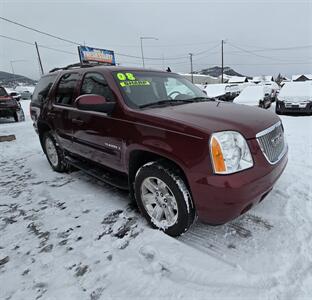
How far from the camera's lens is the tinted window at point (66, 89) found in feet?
12.7

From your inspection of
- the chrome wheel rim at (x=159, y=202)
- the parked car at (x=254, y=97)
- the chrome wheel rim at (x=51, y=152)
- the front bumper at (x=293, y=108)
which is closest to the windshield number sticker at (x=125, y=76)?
the chrome wheel rim at (x=159, y=202)

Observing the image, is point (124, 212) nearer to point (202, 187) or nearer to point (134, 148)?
point (134, 148)

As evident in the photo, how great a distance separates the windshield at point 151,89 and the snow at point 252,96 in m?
10.4

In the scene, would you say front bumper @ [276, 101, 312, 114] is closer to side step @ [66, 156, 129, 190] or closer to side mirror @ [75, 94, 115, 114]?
side step @ [66, 156, 129, 190]

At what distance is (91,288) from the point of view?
6.80ft

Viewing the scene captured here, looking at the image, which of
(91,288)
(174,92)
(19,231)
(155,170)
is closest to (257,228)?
(155,170)

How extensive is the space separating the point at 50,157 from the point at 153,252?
3.42m

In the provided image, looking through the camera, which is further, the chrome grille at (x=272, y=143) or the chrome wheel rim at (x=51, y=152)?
the chrome wheel rim at (x=51, y=152)

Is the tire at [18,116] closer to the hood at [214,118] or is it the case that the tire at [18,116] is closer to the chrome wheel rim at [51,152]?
the chrome wheel rim at [51,152]

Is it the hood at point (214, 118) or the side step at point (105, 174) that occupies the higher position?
the hood at point (214, 118)

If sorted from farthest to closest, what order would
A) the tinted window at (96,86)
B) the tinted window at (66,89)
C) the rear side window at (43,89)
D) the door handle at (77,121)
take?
the rear side window at (43,89)
the tinted window at (66,89)
the door handle at (77,121)
the tinted window at (96,86)

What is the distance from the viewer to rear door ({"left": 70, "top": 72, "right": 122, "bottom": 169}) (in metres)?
3.04

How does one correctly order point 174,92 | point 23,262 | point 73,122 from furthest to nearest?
1. point 73,122
2. point 174,92
3. point 23,262

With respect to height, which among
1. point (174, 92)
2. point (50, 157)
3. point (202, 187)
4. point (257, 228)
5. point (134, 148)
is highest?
point (174, 92)
